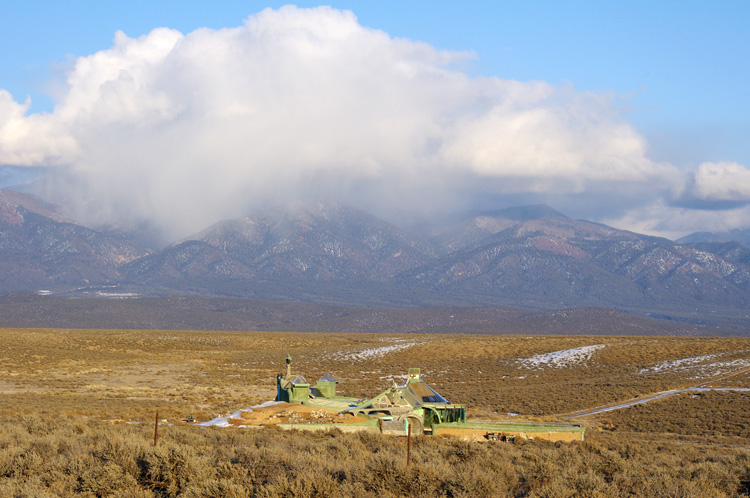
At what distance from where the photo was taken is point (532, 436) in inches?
728

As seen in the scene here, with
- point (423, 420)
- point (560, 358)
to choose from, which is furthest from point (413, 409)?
point (560, 358)

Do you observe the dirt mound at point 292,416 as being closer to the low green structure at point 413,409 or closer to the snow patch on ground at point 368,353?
the low green structure at point 413,409

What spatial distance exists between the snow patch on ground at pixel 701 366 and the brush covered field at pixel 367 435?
0.55 ft

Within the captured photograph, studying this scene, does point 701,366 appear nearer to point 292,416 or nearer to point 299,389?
point 299,389

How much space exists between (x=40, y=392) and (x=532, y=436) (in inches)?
1174

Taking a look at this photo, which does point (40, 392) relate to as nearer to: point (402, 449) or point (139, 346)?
point (402, 449)

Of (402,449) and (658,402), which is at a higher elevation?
(402,449)

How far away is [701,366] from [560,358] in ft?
49.5

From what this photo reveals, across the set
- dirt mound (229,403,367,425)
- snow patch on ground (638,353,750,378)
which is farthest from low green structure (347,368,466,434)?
snow patch on ground (638,353,750,378)

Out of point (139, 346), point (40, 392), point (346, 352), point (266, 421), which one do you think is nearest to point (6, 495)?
point (266, 421)

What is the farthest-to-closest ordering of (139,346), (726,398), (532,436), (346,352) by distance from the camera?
(139,346) < (346,352) < (726,398) < (532,436)

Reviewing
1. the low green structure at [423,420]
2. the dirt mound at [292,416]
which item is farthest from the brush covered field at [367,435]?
the dirt mound at [292,416]

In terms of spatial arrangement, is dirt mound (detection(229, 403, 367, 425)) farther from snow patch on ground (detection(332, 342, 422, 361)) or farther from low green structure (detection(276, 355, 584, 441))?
snow patch on ground (detection(332, 342, 422, 361))

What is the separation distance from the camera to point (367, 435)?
650 inches
